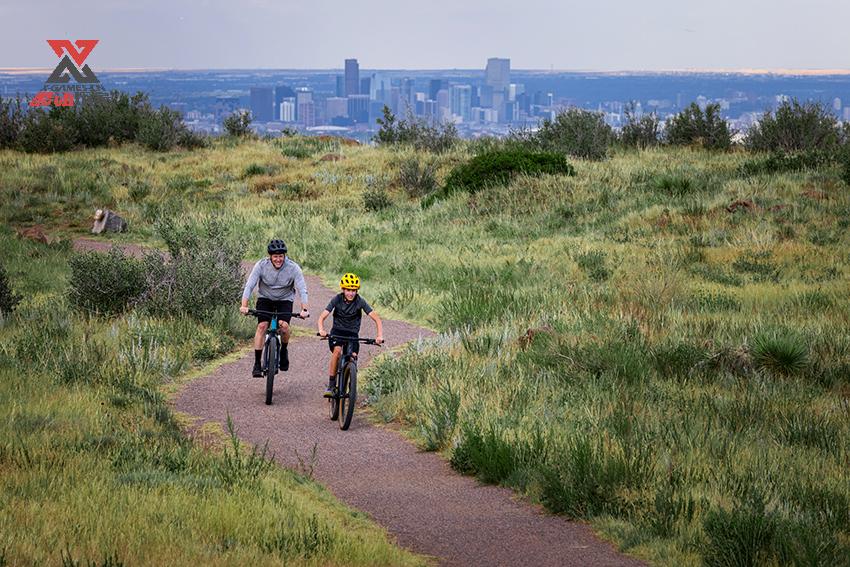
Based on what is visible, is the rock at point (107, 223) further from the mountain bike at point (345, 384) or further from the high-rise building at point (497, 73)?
the high-rise building at point (497, 73)

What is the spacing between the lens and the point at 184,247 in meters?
17.6

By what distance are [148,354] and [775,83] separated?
121 metres

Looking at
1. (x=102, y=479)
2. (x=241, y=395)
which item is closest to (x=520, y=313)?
(x=241, y=395)

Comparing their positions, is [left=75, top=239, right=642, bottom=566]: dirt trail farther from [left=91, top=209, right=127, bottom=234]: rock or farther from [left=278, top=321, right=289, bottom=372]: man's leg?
[left=91, top=209, right=127, bottom=234]: rock

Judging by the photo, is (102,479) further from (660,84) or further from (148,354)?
(660,84)

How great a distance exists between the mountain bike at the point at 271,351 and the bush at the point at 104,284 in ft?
13.8

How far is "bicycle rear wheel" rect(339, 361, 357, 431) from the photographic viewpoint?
9.78 m

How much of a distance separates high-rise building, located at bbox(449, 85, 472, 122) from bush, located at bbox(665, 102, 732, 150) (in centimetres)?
10146

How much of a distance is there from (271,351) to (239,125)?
32780mm

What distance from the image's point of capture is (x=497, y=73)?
167750 mm

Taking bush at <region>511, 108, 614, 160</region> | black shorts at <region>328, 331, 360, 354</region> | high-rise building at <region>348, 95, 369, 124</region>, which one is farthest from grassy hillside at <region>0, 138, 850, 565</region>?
high-rise building at <region>348, 95, 369, 124</region>

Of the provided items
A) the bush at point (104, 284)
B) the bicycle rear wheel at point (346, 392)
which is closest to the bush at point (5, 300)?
the bush at point (104, 284)

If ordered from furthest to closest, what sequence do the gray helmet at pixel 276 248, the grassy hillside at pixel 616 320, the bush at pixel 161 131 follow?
the bush at pixel 161 131 < the gray helmet at pixel 276 248 < the grassy hillside at pixel 616 320

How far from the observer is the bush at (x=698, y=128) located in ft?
117
